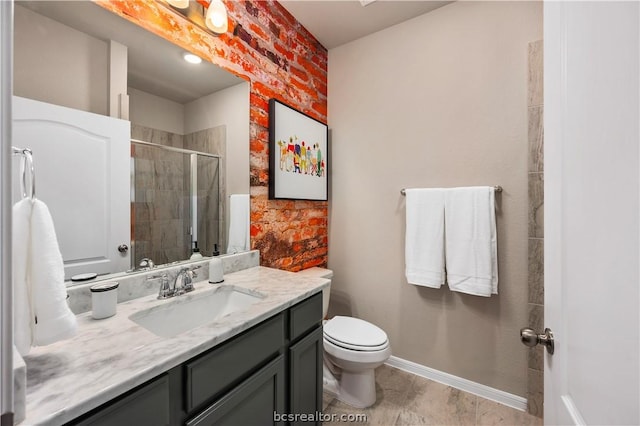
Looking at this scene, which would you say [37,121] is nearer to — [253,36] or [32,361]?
[32,361]

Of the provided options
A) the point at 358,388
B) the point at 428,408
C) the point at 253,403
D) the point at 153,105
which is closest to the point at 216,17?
the point at 153,105

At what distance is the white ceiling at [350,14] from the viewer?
1.86 meters

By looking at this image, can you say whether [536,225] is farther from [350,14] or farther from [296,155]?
[350,14]

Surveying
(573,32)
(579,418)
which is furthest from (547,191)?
(579,418)

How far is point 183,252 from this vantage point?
1.36m

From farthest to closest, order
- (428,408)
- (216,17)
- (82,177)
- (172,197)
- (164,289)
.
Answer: (428,408) < (216,17) < (172,197) < (164,289) < (82,177)

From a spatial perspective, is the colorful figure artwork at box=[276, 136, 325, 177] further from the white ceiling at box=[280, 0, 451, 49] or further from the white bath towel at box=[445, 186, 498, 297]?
the white bath towel at box=[445, 186, 498, 297]

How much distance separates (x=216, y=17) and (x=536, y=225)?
213 centimetres

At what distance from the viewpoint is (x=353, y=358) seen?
1573mm

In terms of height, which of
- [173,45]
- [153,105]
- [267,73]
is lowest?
[153,105]

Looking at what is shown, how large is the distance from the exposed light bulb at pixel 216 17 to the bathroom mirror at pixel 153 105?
19 cm

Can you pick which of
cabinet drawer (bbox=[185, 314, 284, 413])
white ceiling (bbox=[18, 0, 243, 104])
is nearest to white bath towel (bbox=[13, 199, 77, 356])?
cabinet drawer (bbox=[185, 314, 284, 413])

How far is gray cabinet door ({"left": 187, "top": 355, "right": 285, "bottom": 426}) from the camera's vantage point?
2.72 ft

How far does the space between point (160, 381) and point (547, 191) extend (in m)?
1.14
